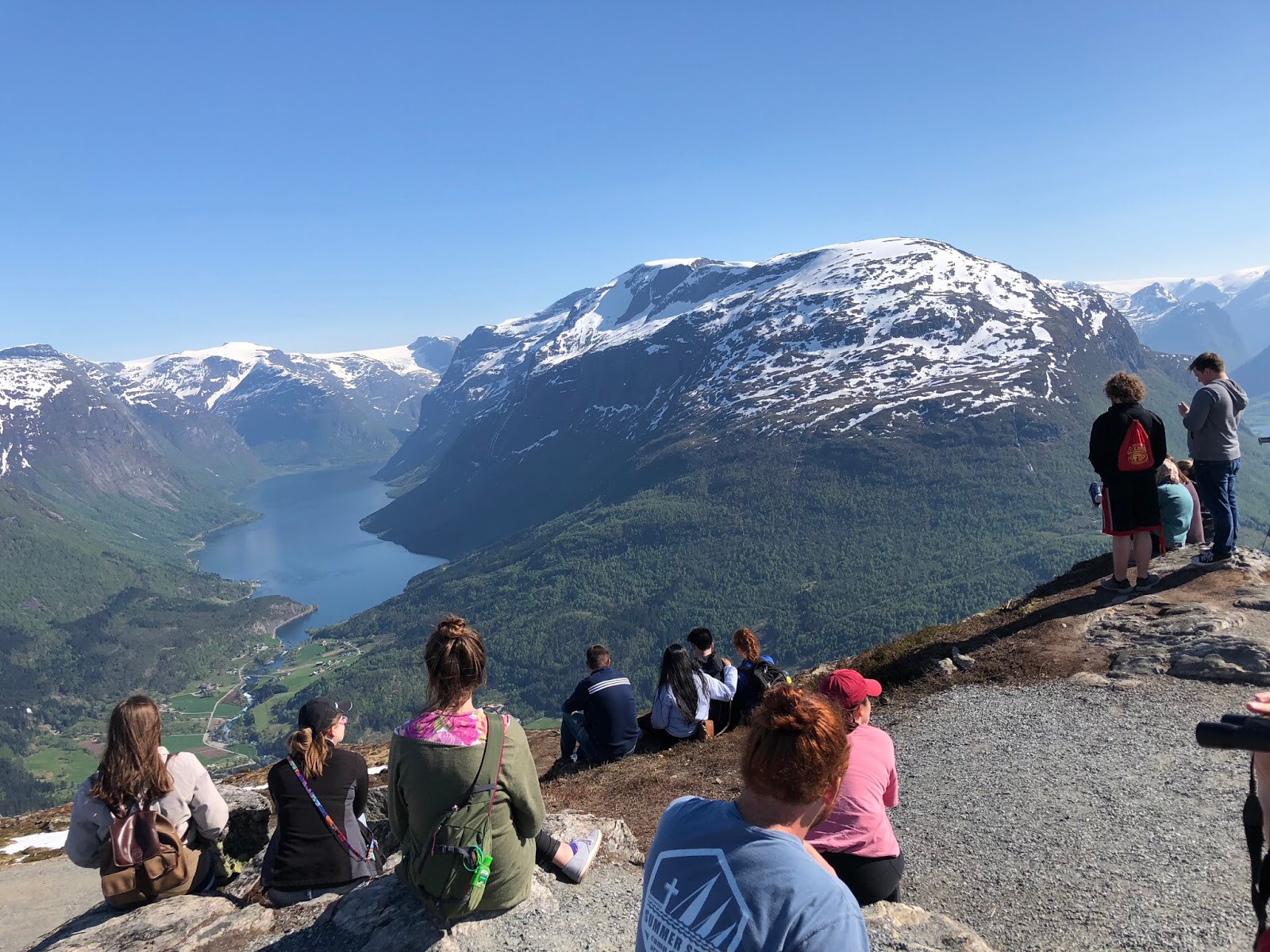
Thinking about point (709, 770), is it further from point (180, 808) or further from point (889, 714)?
point (180, 808)

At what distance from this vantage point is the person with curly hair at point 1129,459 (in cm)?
1227

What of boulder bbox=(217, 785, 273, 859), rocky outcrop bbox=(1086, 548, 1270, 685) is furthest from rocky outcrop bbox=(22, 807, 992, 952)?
rocky outcrop bbox=(1086, 548, 1270, 685)

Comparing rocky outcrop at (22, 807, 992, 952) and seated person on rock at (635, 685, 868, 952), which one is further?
rocky outcrop at (22, 807, 992, 952)

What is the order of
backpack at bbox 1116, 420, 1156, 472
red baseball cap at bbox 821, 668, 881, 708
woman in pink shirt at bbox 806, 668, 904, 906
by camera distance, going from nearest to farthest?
woman in pink shirt at bbox 806, 668, 904, 906, red baseball cap at bbox 821, 668, 881, 708, backpack at bbox 1116, 420, 1156, 472

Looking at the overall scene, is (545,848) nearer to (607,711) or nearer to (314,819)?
(314,819)

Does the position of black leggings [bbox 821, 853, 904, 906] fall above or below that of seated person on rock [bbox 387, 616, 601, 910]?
below

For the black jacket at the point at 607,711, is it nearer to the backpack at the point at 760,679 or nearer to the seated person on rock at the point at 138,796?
the backpack at the point at 760,679

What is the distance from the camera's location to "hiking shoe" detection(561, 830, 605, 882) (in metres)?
7.23

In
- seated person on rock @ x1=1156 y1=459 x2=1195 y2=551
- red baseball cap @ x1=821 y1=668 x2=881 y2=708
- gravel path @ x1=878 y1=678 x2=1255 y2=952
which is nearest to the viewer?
gravel path @ x1=878 y1=678 x2=1255 y2=952

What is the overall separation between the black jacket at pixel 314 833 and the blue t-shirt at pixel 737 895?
16.9 feet

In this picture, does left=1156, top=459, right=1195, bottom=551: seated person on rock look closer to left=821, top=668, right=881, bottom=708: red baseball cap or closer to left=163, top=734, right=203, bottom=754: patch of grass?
left=821, top=668, right=881, bottom=708: red baseball cap

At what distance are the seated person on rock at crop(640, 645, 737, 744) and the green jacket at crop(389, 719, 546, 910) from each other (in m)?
6.50

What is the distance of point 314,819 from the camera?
7613 millimetres

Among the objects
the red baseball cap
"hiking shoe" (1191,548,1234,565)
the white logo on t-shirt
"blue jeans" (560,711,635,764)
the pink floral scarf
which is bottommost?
"blue jeans" (560,711,635,764)
